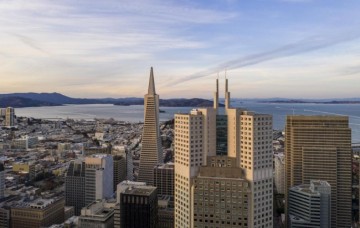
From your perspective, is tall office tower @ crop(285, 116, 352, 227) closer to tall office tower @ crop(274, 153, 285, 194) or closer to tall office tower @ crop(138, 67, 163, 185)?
tall office tower @ crop(274, 153, 285, 194)

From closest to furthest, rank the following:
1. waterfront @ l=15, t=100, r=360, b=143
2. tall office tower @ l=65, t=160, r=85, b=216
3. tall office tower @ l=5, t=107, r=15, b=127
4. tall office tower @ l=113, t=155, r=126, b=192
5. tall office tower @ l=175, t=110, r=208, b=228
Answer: tall office tower @ l=175, t=110, r=208, b=228, tall office tower @ l=65, t=160, r=85, b=216, tall office tower @ l=113, t=155, r=126, b=192, waterfront @ l=15, t=100, r=360, b=143, tall office tower @ l=5, t=107, r=15, b=127

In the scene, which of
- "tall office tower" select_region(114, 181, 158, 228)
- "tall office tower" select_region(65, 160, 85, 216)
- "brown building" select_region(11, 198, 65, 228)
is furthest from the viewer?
"tall office tower" select_region(65, 160, 85, 216)

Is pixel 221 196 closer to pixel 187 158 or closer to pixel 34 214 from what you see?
pixel 187 158

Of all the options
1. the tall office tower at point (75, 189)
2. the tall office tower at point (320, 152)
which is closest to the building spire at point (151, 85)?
the tall office tower at point (75, 189)

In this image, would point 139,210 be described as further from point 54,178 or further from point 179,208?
point 54,178

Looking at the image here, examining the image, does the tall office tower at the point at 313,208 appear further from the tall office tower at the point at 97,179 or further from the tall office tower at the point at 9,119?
the tall office tower at the point at 9,119

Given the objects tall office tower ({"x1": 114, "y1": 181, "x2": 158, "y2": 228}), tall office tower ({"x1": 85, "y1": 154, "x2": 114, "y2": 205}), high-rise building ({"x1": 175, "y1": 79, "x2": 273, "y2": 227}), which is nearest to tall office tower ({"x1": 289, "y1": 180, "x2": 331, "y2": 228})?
tall office tower ({"x1": 114, "y1": 181, "x2": 158, "y2": 228})

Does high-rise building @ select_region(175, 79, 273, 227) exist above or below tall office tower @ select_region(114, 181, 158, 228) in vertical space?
above
